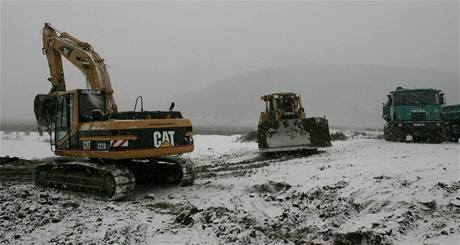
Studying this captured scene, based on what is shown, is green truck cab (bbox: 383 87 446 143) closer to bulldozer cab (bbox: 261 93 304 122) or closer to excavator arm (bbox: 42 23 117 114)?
bulldozer cab (bbox: 261 93 304 122)

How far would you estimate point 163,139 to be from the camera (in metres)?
10.5

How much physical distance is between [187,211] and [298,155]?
367 inches

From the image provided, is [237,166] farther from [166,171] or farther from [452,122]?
[452,122]

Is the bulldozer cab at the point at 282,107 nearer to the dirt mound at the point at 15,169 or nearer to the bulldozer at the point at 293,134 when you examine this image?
the bulldozer at the point at 293,134

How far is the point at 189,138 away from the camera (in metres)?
11.2

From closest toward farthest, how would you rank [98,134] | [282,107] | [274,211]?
[274,211], [98,134], [282,107]

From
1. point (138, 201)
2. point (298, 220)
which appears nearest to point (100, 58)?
point (138, 201)

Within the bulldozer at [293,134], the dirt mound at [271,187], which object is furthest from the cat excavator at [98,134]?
the bulldozer at [293,134]

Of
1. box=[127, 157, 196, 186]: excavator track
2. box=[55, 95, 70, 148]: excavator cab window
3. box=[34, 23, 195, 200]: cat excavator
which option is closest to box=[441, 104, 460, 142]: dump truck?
box=[127, 157, 196, 186]: excavator track

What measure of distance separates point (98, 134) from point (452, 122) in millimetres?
18834

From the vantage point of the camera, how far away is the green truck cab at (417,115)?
1983 cm

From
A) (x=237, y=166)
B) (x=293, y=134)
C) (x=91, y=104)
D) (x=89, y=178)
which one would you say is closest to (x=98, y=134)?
(x=89, y=178)

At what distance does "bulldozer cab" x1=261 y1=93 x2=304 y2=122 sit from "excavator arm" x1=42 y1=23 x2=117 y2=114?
8.48 meters

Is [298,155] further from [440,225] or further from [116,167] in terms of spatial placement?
[440,225]
